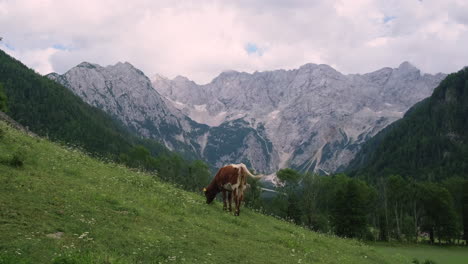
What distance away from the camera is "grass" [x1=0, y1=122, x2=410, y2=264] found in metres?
14.4

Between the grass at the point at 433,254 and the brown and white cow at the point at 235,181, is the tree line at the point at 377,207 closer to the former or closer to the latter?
the grass at the point at 433,254

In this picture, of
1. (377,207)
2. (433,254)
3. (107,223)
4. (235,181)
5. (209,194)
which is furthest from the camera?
(377,207)

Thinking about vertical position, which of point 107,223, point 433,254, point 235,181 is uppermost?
point 235,181

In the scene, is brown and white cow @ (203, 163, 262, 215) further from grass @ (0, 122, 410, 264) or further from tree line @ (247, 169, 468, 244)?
tree line @ (247, 169, 468, 244)

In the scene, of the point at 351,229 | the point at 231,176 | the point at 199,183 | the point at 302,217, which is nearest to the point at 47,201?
the point at 231,176

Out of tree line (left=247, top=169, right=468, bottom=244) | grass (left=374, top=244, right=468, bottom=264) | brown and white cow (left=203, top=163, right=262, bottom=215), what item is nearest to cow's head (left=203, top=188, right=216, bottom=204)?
brown and white cow (left=203, top=163, right=262, bottom=215)

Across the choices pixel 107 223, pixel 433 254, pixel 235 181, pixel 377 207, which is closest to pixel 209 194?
pixel 235 181

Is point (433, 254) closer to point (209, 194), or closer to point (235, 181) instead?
point (209, 194)

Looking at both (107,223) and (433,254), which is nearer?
(107,223)

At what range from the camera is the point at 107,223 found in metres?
18.1

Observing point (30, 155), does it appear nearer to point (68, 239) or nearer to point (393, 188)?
point (68, 239)

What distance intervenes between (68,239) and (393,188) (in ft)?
362

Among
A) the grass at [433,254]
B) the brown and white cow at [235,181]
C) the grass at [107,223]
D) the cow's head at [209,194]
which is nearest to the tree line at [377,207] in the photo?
the grass at [433,254]

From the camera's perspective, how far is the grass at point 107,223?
47.2 ft
